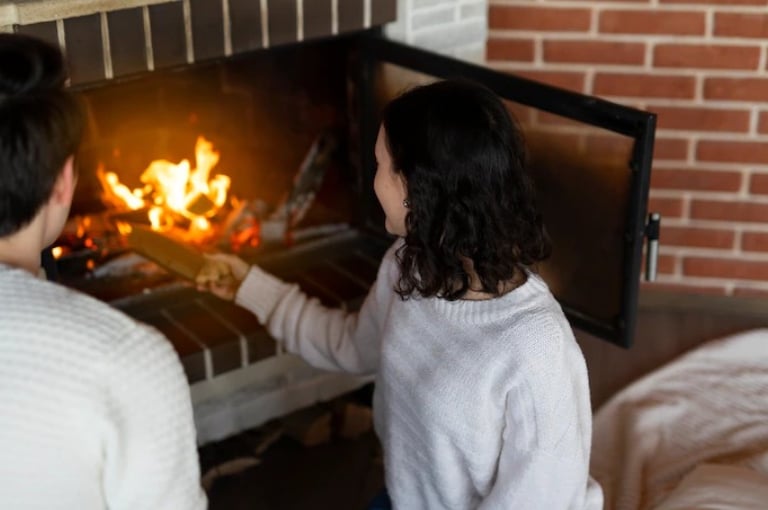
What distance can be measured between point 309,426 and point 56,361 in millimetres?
1374

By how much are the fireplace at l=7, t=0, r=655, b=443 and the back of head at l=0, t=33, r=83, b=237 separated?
794 millimetres

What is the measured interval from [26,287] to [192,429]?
24cm

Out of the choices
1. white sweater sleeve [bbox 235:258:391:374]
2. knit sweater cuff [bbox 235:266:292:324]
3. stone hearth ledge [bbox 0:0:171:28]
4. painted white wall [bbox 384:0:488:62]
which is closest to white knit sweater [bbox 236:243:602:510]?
white sweater sleeve [bbox 235:258:391:374]

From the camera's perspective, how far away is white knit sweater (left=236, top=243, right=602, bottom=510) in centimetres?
148

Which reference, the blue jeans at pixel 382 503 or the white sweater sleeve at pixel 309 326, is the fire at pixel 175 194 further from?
the blue jeans at pixel 382 503

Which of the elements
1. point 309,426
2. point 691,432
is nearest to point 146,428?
point 309,426

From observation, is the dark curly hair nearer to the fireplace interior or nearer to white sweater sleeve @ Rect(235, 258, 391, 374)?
white sweater sleeve @ Rect(235, 258, 391, 374)

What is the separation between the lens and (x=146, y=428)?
3.79ft

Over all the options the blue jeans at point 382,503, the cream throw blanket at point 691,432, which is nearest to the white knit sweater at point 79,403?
the blue jeans at point 382,503

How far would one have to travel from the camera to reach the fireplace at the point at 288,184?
2039mm

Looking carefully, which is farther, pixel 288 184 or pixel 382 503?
pixel 288 184

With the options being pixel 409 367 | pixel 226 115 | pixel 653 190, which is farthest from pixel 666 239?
pixel 409 367

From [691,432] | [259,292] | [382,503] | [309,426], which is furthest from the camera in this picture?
[309,426]

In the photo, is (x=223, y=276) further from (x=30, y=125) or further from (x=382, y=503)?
(x=30, y=125)
